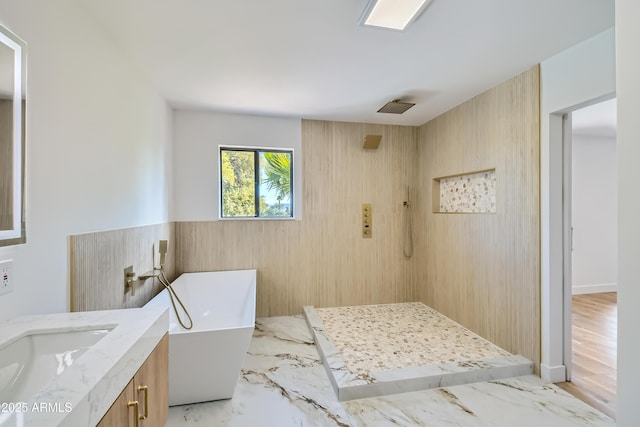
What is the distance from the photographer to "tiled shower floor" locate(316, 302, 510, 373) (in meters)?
2.28

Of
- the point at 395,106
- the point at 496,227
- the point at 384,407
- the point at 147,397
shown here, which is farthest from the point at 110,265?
the point at 496,227

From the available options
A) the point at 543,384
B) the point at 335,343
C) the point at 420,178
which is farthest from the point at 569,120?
the point at 335,343

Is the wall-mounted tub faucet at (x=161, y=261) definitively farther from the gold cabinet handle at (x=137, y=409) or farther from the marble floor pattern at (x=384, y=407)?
the gold cabinet handle at (x=137, y=409)

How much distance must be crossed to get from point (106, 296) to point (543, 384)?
313 centimetres

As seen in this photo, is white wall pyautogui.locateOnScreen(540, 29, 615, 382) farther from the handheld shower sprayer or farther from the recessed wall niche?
the handheld shower sprayer

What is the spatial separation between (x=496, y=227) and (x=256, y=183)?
262 cm

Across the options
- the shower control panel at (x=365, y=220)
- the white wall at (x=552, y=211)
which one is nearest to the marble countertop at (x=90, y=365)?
the white wall at (x=552, y=211)

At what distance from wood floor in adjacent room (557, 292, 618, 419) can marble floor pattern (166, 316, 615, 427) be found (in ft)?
0.47

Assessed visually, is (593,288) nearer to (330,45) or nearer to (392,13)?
(392,13)

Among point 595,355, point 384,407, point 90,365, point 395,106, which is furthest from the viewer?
point 395,106

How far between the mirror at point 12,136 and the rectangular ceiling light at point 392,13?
1.59 meters

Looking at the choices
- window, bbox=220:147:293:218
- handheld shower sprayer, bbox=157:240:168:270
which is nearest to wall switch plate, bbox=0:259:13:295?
handheld shower sprayer, bbox=157:240:168:270

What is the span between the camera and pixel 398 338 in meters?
2.68

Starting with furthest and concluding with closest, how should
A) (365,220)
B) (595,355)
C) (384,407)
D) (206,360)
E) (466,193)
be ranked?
(365,220) < (466,193) < (595,355) < (384,407) < (206,360)
